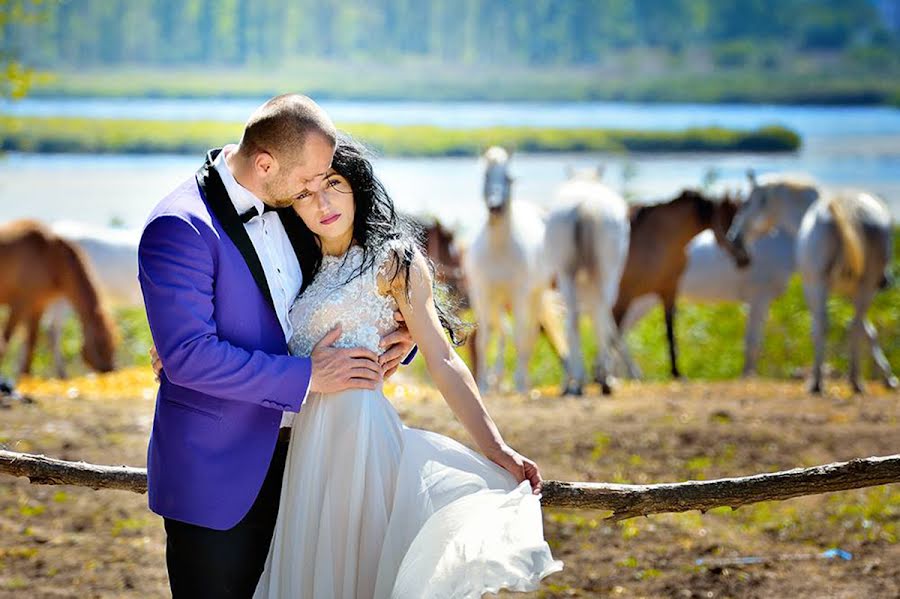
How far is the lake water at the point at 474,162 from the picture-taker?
58.2 feet

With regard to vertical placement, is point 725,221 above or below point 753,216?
below

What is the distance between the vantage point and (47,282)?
10453mm

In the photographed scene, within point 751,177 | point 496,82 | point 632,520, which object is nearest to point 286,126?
point 632,520

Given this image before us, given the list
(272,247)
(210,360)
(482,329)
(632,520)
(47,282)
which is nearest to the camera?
(210,360)

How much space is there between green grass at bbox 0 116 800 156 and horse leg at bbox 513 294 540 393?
10.7 m

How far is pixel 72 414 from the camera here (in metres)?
6.91

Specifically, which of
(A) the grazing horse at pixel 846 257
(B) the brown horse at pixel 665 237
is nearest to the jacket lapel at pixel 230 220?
(A) the grazing horse at pixel 846 257

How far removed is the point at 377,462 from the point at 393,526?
5.6 inches

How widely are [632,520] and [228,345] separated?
327cm

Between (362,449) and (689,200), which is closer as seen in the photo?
(362,449)

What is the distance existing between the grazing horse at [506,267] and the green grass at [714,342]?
7.97 ft

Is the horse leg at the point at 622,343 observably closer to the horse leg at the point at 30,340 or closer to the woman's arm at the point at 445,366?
the horse leg at the point at 30,340

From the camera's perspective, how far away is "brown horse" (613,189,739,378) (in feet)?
36.0

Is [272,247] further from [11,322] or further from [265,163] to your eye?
[11,322]
